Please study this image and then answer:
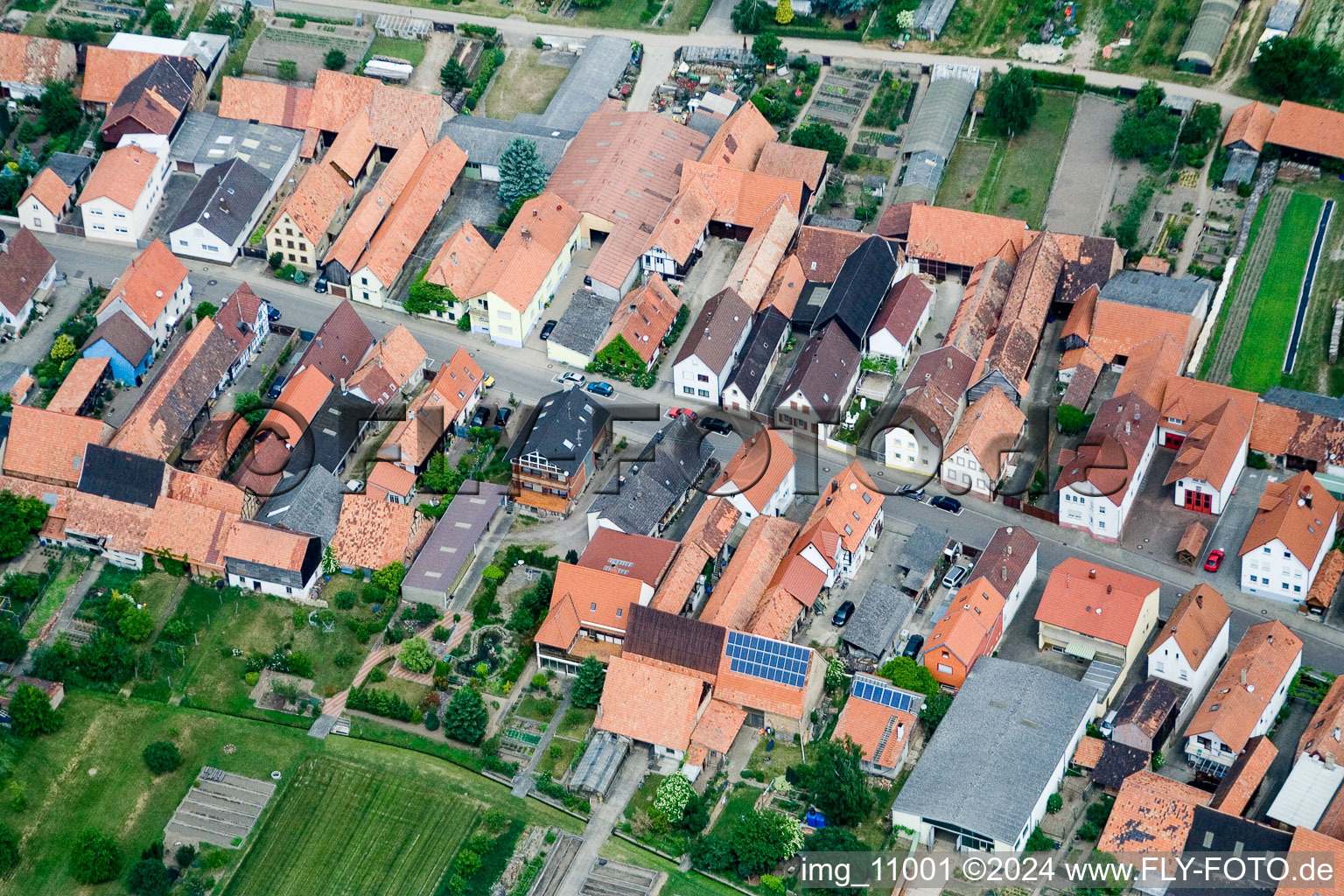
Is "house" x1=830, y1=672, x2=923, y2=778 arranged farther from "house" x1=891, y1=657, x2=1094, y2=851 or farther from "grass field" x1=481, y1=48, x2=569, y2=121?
"grass field" x1=481, y1=48, x2=569, y2=121

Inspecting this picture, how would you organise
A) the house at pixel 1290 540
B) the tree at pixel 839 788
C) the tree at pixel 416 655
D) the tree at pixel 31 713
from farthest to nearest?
the house at pixel 1290 540, the tree at pixel 416 655, the tree at pixel 31 713, the tree at pixel 839 788

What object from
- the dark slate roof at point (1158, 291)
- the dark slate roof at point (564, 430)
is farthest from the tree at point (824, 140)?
the dark slate roof at point (564, 430)

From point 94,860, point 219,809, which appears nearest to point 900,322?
point 219,809

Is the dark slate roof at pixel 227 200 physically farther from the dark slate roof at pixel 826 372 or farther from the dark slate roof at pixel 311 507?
the dark slate roof at pixel 826 372

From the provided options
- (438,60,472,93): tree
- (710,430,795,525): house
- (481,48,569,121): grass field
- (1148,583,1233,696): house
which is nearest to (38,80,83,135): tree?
(438,60,472,93): tree

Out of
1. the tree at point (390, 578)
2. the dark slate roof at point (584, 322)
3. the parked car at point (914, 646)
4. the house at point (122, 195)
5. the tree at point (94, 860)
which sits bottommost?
the tree at point (94, 860)

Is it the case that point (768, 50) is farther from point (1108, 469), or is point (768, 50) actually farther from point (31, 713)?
point (31, 713)
